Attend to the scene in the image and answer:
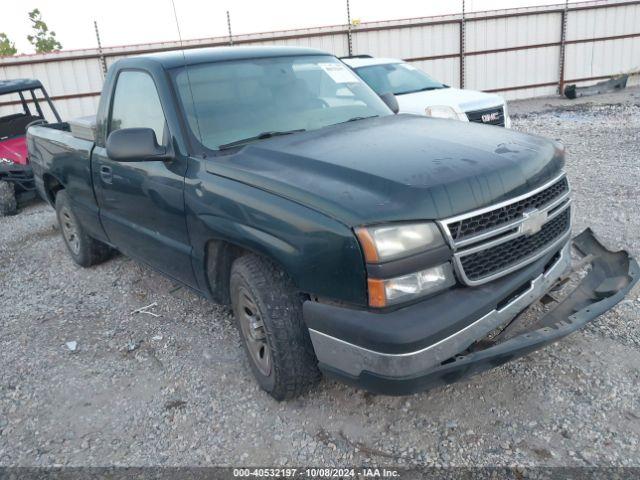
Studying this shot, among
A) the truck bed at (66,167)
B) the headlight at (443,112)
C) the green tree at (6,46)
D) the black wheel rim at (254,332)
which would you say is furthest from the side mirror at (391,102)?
the green tree at (6,46)

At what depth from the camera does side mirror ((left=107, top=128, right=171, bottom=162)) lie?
10.6 ft

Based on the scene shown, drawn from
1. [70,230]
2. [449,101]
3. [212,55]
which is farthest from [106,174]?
[449,101]

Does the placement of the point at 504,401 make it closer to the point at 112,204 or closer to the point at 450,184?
the point at 450,184

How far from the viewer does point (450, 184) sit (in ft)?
8.23

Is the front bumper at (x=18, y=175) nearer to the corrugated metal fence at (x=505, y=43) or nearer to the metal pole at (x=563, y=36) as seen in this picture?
the corrugated metal fence at (x=505, y=43)

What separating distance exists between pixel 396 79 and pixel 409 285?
7.46m

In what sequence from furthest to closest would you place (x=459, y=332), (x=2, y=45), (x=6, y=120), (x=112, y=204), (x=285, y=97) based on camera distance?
(x=2, y=45), (x=6, y=120), (x=112, y=204), (x=285, y=97), (x=459, y=332)

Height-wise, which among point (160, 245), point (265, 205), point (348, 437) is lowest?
point (348, 437)

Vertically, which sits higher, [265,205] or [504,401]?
[265,205]

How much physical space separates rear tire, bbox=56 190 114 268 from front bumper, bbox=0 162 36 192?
2824 millimetres

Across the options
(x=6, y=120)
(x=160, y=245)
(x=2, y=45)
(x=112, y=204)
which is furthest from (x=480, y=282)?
(x=2, y=45)

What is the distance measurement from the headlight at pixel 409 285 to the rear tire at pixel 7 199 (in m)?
7.33

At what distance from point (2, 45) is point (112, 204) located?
139 feet

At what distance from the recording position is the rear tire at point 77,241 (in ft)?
17.6
